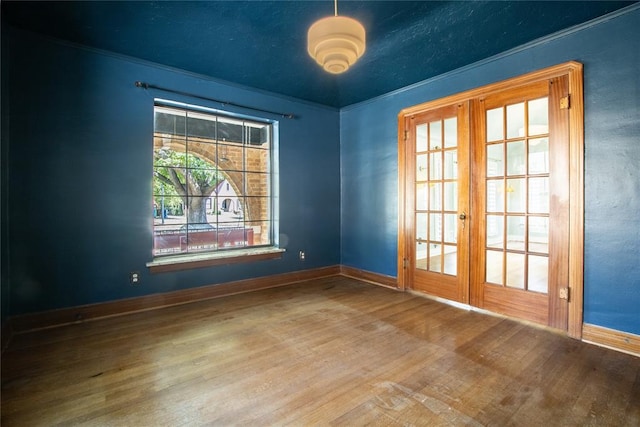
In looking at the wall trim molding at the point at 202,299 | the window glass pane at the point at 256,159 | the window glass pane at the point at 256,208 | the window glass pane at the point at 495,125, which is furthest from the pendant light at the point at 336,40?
the wall trim molding at the point at 202,299

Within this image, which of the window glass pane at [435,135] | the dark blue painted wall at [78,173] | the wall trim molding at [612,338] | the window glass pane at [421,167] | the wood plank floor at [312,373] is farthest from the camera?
the window glass pane at [421,167]

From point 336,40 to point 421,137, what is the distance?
2.34 metres

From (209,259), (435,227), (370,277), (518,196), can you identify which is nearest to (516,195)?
(518,196)

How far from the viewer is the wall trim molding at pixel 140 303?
2623mm

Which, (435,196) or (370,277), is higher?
(435,196)

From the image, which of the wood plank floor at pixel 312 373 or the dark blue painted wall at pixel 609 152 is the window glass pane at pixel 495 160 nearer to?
the dark blue painted wall at pixel 609 152

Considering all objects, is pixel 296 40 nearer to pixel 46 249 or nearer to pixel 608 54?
pixel 608 54

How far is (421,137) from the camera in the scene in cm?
371

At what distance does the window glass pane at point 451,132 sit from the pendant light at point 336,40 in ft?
6.55

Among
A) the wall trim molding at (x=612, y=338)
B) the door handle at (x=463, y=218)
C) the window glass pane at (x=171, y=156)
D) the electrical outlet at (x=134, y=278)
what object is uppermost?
the window glass pane at (x=171, y=156)

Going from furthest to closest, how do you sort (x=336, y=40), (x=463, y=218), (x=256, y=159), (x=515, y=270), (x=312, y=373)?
(x=256, y=159), (x=463, y=218), (x=515, y=270), (x=312, y=373), (x=336, y=40)

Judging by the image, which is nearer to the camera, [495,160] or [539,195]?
[539,195]

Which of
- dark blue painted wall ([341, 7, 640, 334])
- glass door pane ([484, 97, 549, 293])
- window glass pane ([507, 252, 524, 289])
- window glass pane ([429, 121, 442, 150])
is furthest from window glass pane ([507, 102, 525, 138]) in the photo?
window glass pane ([507, 252, 524, 289])

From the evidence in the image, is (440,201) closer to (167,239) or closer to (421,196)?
(421,196)
